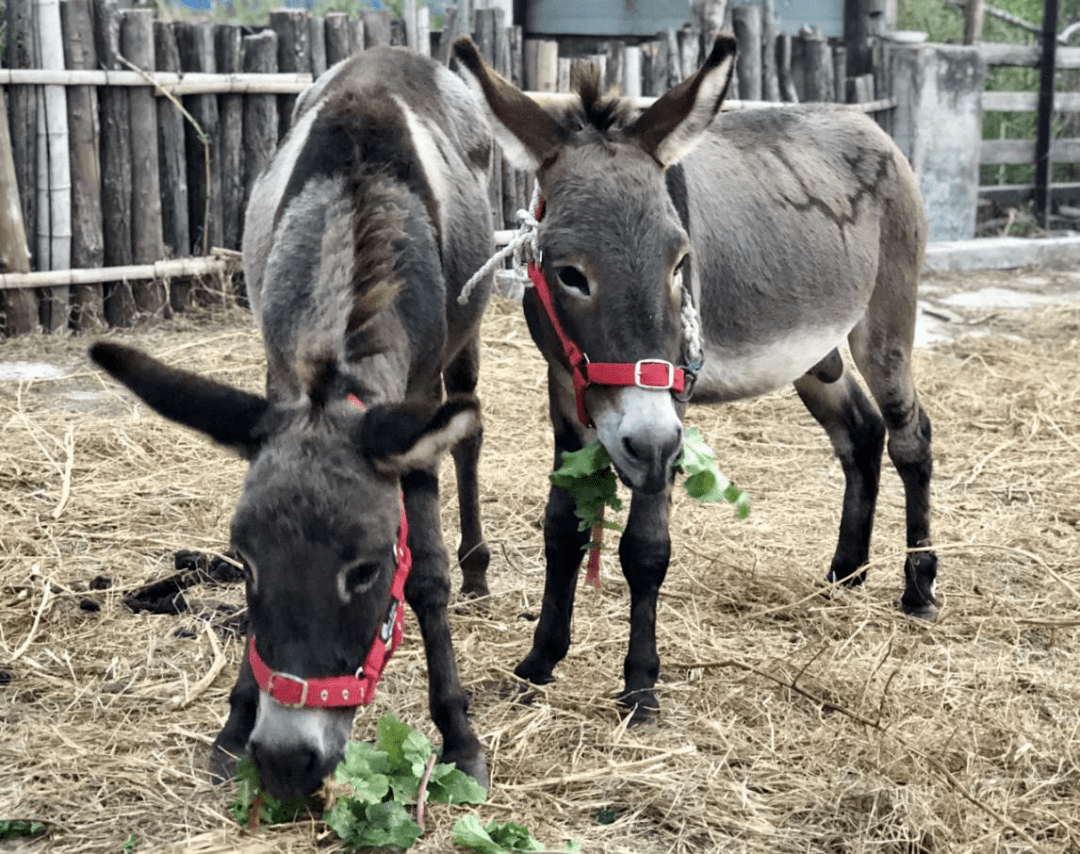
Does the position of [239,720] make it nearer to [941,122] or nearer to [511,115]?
[511,115]

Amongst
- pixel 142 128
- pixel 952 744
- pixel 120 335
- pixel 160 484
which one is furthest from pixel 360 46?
pixel 952 744

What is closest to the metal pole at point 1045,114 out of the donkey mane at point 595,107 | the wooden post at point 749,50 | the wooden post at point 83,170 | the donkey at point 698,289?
the wooden post at point 749,50

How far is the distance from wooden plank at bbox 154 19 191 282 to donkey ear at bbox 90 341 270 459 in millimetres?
5464

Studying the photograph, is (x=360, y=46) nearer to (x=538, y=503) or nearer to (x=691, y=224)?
(x=538, y=503)

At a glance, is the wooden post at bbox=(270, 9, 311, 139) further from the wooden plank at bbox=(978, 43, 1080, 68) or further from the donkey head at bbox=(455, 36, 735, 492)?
the wooden plank at bbox=(978, 43, 1080, 68)

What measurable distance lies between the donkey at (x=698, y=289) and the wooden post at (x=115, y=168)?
14.6 ft

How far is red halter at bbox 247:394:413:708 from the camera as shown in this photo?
8.25ft

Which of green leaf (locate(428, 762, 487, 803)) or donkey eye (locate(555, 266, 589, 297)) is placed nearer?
Answer: green leaf (locate(428, 762, 487, 803))

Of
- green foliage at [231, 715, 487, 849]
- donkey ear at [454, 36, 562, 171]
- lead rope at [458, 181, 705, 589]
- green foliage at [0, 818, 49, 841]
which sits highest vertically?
donkey ear at [454, 36, 562, 171]

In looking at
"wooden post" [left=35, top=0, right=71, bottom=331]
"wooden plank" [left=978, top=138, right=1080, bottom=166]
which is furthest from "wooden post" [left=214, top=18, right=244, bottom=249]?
"wooden plank" [left=978, top=138, right=1080, bottom=166]

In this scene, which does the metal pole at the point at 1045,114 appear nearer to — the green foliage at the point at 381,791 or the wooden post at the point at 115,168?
the wooden post at the point at 115,168

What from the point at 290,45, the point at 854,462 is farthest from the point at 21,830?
the point at 290,45

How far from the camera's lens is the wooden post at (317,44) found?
318 inches

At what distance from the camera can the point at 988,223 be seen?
39.1 ft
